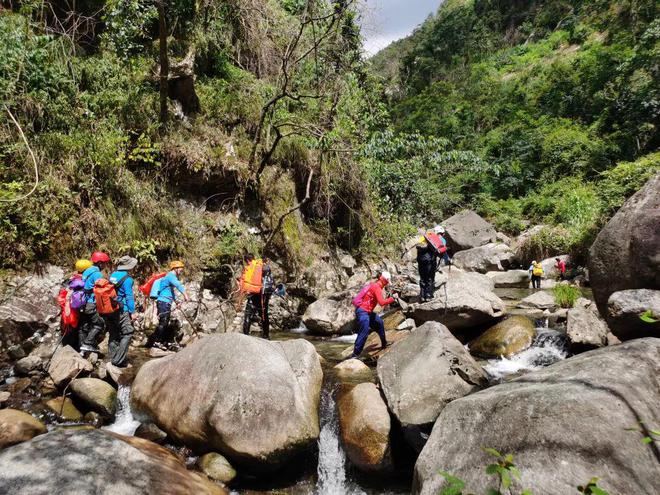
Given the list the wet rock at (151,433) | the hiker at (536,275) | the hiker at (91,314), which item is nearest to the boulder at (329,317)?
the hiker at (91,314)

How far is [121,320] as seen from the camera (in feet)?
23.1

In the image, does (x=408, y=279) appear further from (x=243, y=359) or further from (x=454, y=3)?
(x=454, y=3)

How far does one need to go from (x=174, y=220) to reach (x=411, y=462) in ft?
25.1

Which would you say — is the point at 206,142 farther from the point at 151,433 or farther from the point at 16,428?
the point at 16,428

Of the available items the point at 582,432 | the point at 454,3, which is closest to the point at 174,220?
the point at 582,432

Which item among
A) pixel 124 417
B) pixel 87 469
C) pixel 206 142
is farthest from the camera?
pixel 206 142

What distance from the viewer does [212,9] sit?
40.7 ft

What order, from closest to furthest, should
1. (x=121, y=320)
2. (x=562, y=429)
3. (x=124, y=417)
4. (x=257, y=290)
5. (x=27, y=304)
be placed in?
(x=562, y=429) → (x=124, y=417) → (x=121, y=320) → (x=27, y=304) → (x=257, y=290)

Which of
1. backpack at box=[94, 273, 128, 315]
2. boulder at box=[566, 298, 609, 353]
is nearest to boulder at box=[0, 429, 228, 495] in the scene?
backpack at box=[94, 273, 128, 315]

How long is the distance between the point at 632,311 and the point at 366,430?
368cm

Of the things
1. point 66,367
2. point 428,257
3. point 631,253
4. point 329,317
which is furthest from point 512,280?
point 66,367

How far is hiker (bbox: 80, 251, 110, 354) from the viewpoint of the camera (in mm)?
7055

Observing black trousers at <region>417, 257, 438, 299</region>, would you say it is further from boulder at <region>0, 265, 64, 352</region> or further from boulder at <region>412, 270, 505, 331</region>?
boulder at <region>0, 265, 64, 352</region>

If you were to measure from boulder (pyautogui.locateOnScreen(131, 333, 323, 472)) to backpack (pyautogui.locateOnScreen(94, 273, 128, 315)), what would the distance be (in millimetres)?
1346
